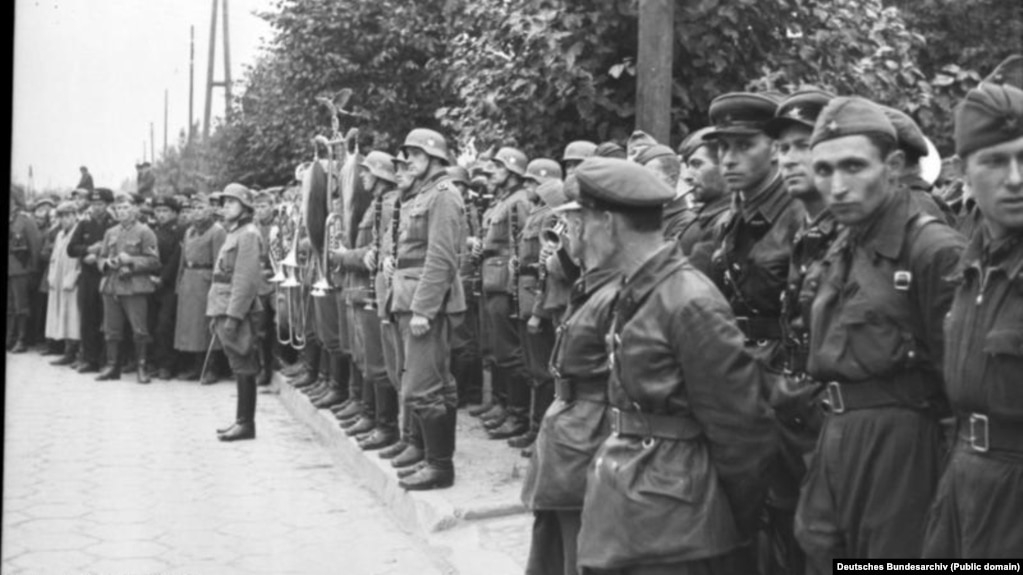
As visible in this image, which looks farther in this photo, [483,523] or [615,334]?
[483,523]

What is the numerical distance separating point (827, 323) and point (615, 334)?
65cm

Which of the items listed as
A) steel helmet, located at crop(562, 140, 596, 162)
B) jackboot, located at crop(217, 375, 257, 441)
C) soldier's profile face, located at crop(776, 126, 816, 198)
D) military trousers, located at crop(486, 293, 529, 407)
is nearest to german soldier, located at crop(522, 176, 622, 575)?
soldier's profile face, located at crop(776, 126, 816, 198)

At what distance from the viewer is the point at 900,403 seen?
10.9 feet

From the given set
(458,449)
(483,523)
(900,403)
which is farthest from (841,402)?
(458,449)

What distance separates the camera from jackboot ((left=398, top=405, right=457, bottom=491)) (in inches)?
294

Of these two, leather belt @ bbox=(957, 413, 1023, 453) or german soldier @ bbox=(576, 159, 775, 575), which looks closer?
leather belt @ bbox=(957, 413, 1023, 453)

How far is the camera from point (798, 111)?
4180 millimetres

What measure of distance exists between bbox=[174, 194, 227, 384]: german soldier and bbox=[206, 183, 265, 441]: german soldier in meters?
3.60

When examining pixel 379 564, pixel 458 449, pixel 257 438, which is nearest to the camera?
pixel 379 564

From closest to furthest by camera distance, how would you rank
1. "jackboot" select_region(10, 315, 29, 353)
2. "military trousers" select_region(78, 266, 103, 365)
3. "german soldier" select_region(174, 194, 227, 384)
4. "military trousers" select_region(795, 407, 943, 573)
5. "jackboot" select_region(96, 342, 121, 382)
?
"military trousers" select_region(795, 407, 943, 573), "german soldier" select_region(174, 194, 227, 384), "jackboot" select_region(96, 342, 121, 382), "military trousers" select_region(78, 266, 103, 365), "jackboot" select_region(10, 315, 29, 353)

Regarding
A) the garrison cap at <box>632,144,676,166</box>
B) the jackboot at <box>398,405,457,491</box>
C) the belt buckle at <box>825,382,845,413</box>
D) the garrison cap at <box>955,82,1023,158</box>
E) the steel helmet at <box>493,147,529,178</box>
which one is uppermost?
the steel helmet at <box>493,147,529,178</box>

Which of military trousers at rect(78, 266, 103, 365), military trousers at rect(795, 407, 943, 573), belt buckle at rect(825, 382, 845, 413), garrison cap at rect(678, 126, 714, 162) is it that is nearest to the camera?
military trousers at rect(795, 407, 943, 573)

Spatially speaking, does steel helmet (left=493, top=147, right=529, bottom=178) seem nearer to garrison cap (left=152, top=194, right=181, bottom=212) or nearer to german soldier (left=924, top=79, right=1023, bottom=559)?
german soldier (left=924, top=79, right=1023, bottom=559)

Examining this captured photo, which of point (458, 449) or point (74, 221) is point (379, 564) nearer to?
point (458, 449)
